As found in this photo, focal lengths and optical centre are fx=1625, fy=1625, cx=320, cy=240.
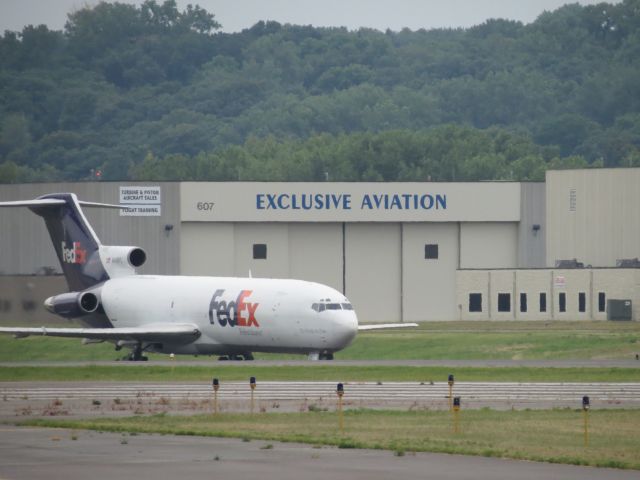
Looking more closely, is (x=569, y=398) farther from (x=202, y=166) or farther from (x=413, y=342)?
(x=202, y=166)

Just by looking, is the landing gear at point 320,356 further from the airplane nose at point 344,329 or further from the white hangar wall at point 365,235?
the white hangar wall at point 365,235

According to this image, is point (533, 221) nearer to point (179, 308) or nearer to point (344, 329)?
point (179, 308)

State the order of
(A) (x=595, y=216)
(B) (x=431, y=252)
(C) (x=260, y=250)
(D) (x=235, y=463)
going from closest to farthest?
(D) (x=235, y=463), (A) (x=595, y=216), (C) (x=260, y=250), (B) (x=431, y=252)

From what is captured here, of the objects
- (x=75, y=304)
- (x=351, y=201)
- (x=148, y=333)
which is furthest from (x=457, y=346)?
(x=351, y=201)

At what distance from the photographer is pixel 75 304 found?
7238 centimetres

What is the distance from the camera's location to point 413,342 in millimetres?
75188

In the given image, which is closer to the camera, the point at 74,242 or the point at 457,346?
the point at 457,346

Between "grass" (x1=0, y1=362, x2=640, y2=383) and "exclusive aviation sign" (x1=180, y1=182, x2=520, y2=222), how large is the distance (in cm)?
4017

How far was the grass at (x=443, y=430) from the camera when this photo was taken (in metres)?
32.4

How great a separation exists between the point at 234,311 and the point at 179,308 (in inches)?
168

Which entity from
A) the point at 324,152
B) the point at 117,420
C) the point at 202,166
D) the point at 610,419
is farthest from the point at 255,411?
the point at 202,166

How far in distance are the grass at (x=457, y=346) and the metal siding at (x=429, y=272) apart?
18133mm

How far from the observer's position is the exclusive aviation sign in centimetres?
10050

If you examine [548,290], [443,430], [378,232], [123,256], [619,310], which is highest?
[378,232]
